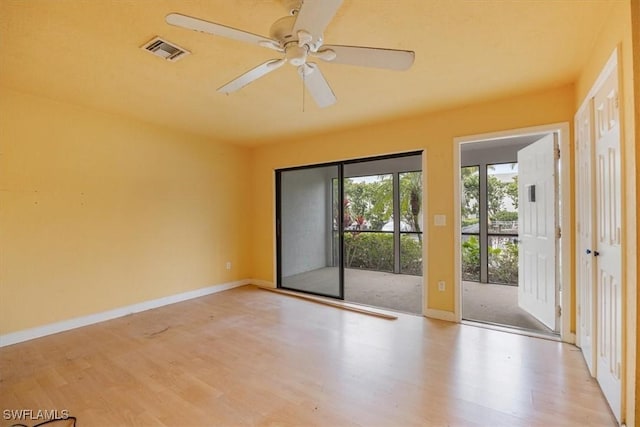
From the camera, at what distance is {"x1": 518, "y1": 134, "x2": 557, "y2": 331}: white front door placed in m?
3.00

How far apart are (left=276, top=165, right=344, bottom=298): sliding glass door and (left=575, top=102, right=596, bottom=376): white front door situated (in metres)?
2.94

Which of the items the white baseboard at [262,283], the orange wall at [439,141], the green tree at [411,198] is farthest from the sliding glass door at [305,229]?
the green tree at [411,198]

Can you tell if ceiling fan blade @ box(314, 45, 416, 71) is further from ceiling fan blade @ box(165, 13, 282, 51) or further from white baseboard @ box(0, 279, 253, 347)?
white baseboard @ box(0, 279, 253, 347)

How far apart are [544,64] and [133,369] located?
398 centimetres

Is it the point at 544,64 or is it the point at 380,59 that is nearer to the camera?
the point at 380,59

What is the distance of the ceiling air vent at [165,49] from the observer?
200cm

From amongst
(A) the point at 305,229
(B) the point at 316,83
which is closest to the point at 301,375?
(B) the point at 316,83

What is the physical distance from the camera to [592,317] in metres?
2.15

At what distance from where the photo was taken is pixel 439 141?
344 cm

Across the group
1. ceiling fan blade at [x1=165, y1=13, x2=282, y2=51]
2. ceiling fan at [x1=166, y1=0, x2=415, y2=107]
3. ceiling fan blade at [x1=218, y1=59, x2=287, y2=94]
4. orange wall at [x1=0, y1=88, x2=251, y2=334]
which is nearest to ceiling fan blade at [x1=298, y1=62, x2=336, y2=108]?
ceiling fan at [x1=166, y1=0, x2=415, y2=107]

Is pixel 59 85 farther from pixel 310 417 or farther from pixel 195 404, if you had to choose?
pixel 310 417

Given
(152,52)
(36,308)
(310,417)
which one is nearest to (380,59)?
(152,52)

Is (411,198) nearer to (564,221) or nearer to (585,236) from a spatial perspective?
(564,221)

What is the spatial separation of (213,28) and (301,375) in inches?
88.9
